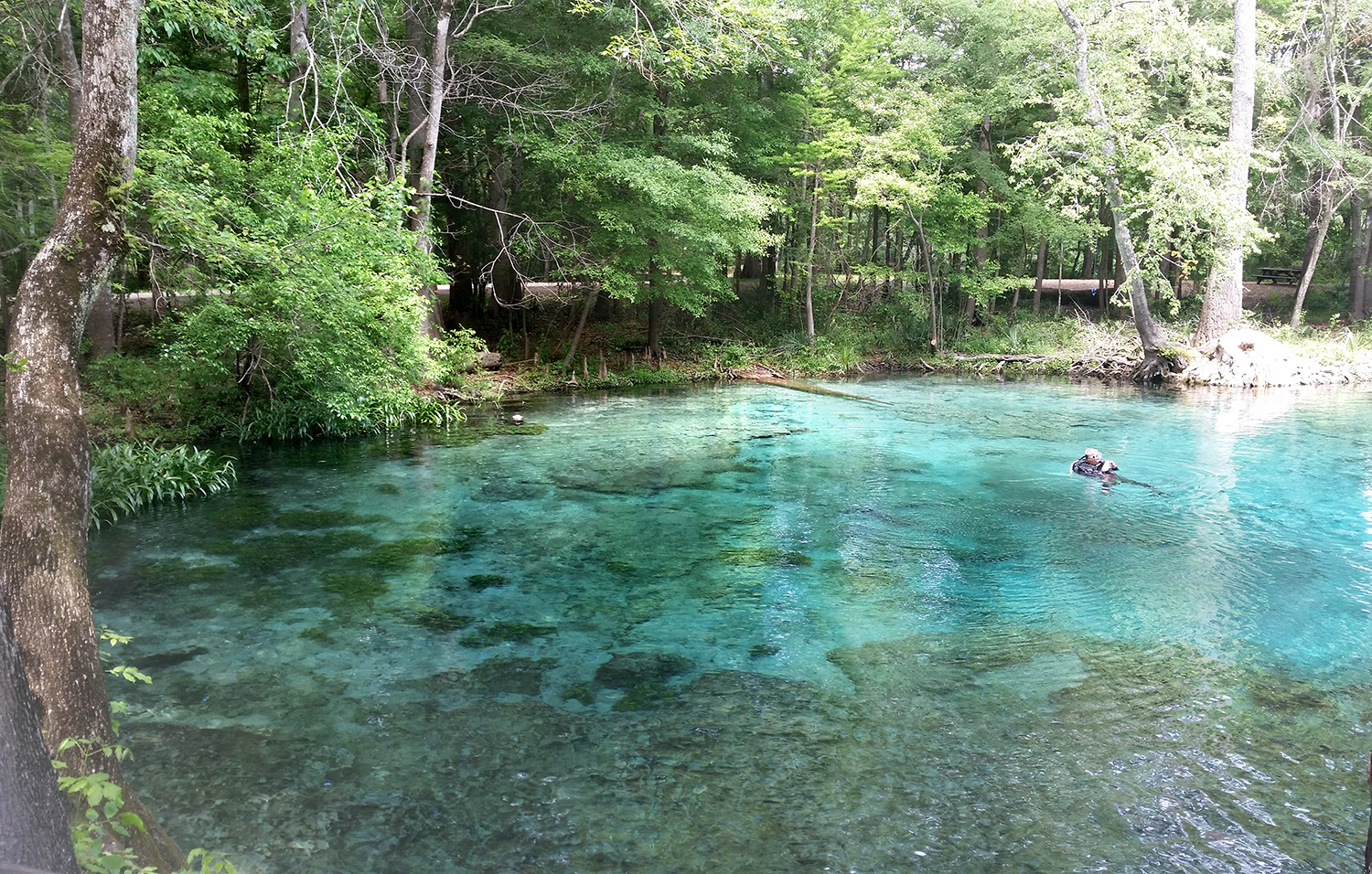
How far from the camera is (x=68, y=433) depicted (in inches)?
149

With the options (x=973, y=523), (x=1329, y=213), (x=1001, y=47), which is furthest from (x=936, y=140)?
(x=973, y=523)

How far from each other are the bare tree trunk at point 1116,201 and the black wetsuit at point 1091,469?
1246 centimetres

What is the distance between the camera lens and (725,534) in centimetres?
1030

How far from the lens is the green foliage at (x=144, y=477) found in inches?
418

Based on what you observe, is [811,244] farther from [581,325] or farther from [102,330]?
[102,330]

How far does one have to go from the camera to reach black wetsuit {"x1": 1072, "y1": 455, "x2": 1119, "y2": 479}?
12711 millimetres

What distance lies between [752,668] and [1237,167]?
22.2 m

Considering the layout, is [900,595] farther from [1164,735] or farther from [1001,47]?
[1001,47]

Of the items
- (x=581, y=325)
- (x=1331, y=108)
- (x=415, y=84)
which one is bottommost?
(x=581, y=325)

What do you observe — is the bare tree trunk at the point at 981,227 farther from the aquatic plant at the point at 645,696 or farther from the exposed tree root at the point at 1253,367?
the aquatic plant at the point at 645,696

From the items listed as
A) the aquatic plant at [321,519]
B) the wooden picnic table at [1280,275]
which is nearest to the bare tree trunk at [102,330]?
the aquatic plant at [321,519]

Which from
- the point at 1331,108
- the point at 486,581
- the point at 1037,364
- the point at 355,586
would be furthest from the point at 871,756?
the point at 1331,108

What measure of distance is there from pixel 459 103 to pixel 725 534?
14.7 metres

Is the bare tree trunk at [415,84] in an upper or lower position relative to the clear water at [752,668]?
upper
